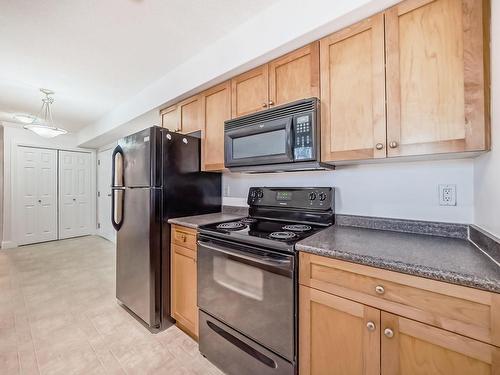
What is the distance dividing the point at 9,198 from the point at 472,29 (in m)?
6.61

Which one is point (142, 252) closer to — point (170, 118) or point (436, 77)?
point (170, 118)

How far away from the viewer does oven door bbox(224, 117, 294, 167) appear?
5.10 ft

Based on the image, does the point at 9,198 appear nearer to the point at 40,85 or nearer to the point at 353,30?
the point at 40,85

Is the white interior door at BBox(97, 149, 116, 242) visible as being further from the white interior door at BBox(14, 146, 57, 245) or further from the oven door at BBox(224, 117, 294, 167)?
the oven door at BBox(224, 117, 294, 167)

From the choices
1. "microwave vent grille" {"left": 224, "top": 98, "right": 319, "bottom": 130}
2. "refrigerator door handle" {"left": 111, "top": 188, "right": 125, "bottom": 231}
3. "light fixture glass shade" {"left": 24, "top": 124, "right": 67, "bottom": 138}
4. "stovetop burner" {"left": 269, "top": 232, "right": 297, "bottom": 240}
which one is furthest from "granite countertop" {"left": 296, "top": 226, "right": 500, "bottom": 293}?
"light fixture glass shade" {"left": 24, "top": 124, "right": 67, "bottom": 138}

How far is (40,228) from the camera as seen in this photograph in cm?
485

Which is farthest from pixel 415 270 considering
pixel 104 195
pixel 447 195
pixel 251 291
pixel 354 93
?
pixel 104 195

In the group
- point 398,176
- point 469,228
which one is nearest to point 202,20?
point 398,176

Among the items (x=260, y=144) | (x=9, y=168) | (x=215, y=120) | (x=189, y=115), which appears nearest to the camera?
(x=260, y=144)

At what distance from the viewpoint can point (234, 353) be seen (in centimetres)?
146

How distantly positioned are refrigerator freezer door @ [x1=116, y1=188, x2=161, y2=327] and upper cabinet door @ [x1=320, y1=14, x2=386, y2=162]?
1.43m

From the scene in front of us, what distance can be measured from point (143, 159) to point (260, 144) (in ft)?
3.38

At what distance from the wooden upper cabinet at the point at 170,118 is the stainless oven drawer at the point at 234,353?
1894 millimetres

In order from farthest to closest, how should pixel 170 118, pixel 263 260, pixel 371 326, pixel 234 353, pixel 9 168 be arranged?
pixel 9 168 → pixel 170 118 → pixel 234 353 → pixel 263 260 → pixel 371 326
